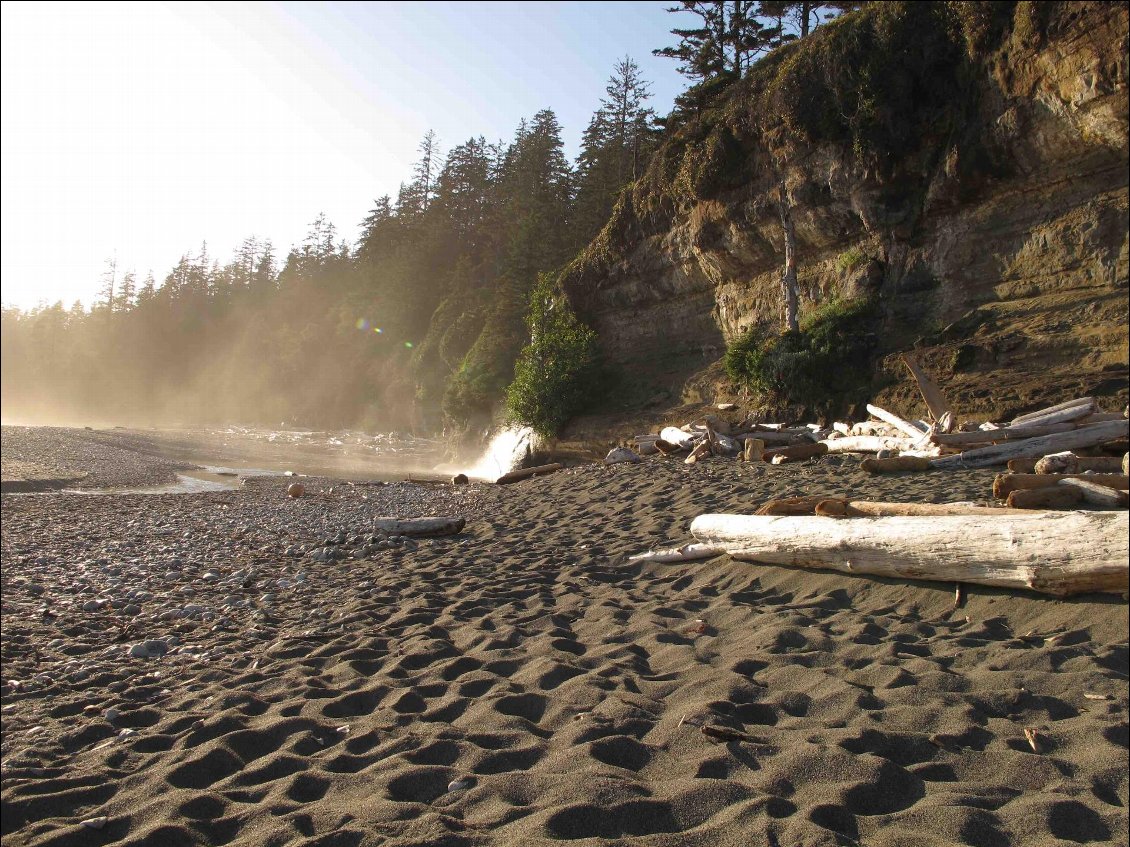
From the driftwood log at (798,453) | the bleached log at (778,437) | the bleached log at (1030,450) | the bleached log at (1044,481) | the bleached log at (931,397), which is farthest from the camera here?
the bleached log at (778,437)

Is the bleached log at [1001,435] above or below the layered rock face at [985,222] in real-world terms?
below

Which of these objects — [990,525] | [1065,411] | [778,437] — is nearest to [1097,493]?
[990,525]

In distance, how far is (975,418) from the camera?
14.9 metres

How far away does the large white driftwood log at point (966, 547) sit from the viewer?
4.46m

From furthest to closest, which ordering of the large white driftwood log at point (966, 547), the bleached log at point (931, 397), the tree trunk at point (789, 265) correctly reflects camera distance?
the tree trunk at point (789, 265) → the bleached log at point (931, 397) → the large white driftwood log at point (966, 547)

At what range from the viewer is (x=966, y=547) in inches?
202

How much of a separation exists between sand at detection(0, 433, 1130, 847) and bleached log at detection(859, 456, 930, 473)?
4.63 m

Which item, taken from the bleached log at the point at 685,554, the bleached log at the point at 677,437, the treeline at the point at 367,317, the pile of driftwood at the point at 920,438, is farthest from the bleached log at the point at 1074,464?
the treeline at the point at 367,317

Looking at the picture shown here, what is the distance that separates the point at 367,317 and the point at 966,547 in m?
60.0

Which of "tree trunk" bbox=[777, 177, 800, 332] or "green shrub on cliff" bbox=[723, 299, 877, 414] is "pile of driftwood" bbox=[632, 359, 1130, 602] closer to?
"green shrub on cliff" bbox=[723, 299, 877, 414]

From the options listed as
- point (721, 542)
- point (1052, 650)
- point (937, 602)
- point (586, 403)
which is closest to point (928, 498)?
point (721, 542)

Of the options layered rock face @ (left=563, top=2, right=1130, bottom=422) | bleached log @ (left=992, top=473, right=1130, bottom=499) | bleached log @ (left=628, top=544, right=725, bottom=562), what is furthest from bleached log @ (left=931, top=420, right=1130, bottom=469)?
bleached log @ (left=628, top=544, right=725, bottom=562)

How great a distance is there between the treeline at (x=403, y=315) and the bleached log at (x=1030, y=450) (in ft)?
55.5

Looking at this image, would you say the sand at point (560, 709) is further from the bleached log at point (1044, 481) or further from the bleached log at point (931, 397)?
the bleached log at point (931, 397)
